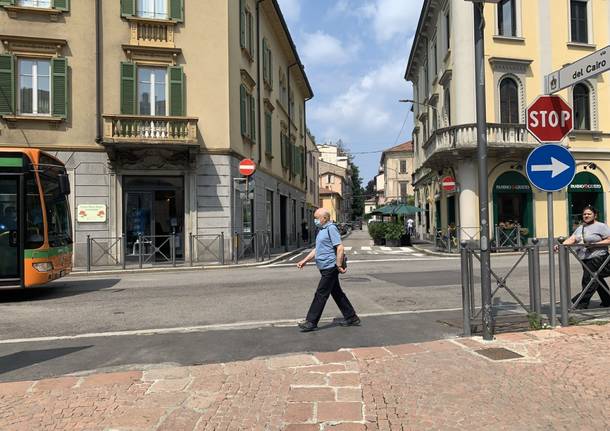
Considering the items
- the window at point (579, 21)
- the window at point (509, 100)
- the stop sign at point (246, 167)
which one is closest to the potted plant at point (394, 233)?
the window at point (509, 100)

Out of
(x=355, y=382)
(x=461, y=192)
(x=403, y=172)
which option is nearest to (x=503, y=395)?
(x=355, y=382)

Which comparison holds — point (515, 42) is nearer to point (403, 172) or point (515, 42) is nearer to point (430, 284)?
point (430, 284)

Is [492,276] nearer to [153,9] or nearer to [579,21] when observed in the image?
[153,9]

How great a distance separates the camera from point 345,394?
3.81 m

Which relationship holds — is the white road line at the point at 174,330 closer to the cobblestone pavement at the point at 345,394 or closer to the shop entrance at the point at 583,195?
the cobblestone pavement at the point at 345,394

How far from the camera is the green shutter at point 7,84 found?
15930 millimetres

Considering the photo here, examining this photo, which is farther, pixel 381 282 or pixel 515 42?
pixel 515 42

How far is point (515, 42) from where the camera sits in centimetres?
2153

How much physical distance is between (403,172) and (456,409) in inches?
2898

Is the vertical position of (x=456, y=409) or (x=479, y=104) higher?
(x=479, y=104)

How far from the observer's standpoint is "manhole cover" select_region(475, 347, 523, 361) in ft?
15.4

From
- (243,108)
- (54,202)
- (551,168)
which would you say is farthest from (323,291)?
(243,108)

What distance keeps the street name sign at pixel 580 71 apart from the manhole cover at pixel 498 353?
3.42 m

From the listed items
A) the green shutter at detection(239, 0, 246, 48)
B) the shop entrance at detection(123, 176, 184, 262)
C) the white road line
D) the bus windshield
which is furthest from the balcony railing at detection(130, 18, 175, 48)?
the white road line
